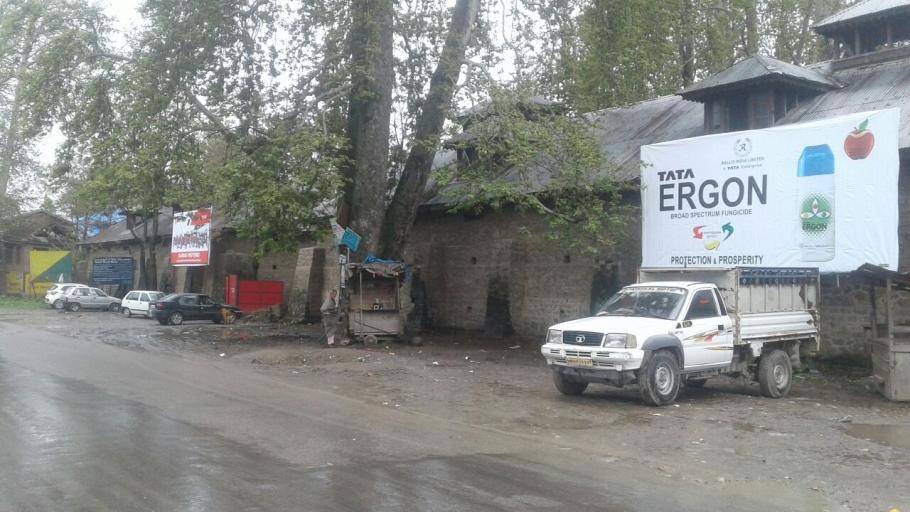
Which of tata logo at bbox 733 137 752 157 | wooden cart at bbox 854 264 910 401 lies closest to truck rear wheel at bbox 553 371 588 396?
wooden cart at bbox 854 264 910 401

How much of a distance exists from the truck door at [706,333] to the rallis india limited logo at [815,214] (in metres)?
4.32

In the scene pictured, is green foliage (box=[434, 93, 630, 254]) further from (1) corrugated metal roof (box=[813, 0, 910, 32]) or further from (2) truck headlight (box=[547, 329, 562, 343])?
(1) corrugated metal roof (box=[813, 0, 910, 32])

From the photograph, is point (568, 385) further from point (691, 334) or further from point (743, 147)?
point (743, 147)

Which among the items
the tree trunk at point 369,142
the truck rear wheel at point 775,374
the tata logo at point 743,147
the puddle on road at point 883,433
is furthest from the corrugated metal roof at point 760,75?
the puddle on road at point 883,433

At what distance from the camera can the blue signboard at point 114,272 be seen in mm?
52688

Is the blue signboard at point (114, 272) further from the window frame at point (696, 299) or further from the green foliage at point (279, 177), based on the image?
the window frame at point (696, 299)

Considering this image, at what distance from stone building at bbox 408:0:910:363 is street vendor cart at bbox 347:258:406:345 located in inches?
161

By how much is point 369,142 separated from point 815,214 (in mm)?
12086

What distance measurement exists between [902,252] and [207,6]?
17.4m

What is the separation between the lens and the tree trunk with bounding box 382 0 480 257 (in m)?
22.1

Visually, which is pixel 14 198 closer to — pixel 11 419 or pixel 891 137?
pixel 11 419

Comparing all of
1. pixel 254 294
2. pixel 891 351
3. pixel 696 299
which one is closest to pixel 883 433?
pixel 891 351

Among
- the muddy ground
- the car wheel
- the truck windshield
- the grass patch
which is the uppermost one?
the truck windshield

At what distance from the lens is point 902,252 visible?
54.6 ft
